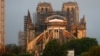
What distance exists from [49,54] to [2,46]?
9.29 metres

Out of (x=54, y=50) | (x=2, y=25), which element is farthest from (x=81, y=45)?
(x=2, y=25)

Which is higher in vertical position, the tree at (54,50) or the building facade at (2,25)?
the building facade at (2,25)

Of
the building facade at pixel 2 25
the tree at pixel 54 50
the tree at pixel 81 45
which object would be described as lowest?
the tree at pixel 81 45

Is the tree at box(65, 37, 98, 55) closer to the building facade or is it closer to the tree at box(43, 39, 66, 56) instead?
the tree at box(43, 39, 66, 56)

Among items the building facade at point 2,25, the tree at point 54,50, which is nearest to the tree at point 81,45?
the tree at point 54,50

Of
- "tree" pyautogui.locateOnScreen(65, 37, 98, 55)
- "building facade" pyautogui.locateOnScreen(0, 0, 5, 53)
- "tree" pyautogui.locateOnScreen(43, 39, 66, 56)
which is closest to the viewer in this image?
"tree" pyautogui.locateOnScreen(43, 39, 66, 56)

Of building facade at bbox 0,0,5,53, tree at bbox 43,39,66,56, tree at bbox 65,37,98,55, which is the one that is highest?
building facade at bbox 0,0,5,53

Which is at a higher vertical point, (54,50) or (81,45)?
(54,50)

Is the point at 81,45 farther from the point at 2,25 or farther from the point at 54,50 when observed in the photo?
the point at 2,25

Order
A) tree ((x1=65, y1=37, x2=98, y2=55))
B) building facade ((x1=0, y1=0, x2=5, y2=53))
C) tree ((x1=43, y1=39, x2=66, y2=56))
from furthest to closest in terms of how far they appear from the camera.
Result: 1. tree ((x1=65, y1=37, x2=98, y2=55))
2. building facade ((x1=0, y1=0, x2=5, y2=53))
3. tree ((x1=43, y1=39, x2=66, y2=56))

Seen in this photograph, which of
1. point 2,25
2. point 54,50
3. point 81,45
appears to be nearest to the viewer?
point 2,25

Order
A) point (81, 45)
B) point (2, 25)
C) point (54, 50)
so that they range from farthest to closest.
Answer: point (81, 45), point (54, 50), point (2, 25)

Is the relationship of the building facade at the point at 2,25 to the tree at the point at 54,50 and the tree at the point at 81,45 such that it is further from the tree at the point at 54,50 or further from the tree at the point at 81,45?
the tree at the point at 81,45

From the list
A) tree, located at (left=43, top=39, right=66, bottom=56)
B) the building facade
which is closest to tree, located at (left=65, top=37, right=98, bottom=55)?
tree, located at (left=43, top=39, right=66, bottom=56)
